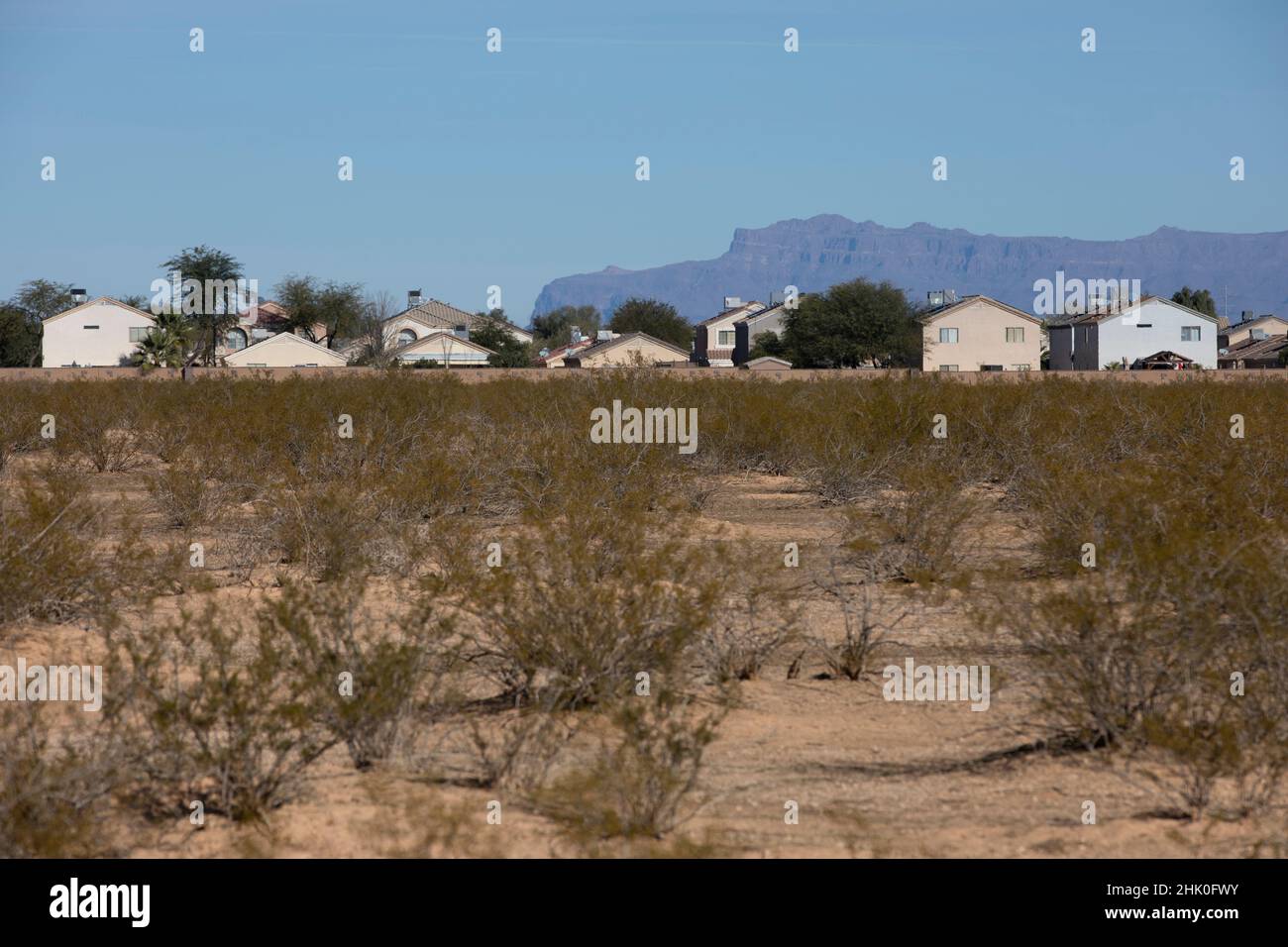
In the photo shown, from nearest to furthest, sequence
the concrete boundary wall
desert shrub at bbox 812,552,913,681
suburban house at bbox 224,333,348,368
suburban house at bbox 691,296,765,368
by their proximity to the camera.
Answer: desert shrub at bbox 812,552,913,681, the concrete boundary wall, suburban house at bbox 224,333,348,368, suburban house at bbox 691,296,765,368

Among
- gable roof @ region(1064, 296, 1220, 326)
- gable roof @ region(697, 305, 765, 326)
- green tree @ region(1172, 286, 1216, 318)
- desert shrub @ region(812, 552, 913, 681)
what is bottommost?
desert shrub @ region(812, 552, 913, 681)

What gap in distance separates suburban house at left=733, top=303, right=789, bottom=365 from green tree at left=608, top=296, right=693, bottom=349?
601 centimetres

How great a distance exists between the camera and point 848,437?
57.1ft

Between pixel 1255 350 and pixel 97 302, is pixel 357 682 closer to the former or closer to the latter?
pixel 97 302

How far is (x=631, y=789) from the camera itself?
17.9 ft

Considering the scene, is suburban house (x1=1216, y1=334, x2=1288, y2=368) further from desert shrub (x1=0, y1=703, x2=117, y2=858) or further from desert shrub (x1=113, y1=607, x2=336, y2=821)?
desert shrub (x1=0, y1=703, x2=117, y2=858)

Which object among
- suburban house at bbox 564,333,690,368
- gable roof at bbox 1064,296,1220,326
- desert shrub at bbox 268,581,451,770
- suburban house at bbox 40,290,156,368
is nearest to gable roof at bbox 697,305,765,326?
suburban house at bbox 564,333,690,368

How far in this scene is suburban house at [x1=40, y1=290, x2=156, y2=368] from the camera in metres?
68.7

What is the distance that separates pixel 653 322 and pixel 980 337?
29230 mm

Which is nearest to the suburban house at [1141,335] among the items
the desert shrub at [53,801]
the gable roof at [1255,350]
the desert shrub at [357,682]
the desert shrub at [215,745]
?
the gable roof at [1255,350]

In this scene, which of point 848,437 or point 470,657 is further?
point 848,437
